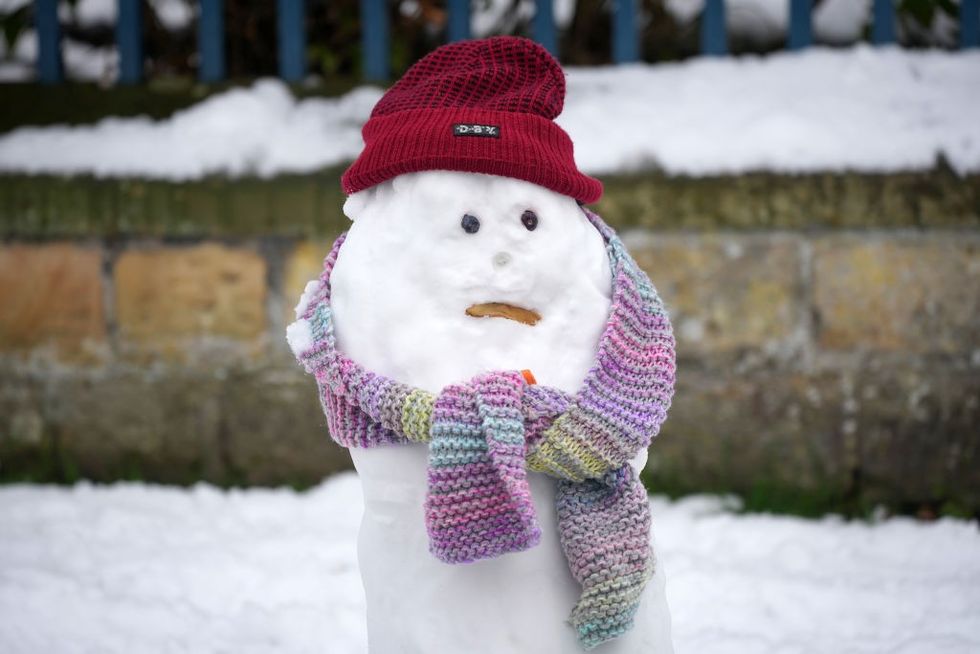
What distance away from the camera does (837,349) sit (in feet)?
9.42

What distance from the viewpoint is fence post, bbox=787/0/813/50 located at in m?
3.04

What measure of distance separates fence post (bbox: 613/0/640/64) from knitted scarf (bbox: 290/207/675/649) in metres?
1.59

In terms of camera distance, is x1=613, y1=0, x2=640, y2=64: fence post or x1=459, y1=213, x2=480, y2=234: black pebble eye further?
x1=613, y1=0, x2=640, y2=64: fence post

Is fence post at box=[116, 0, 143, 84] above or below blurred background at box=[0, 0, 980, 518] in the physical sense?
above

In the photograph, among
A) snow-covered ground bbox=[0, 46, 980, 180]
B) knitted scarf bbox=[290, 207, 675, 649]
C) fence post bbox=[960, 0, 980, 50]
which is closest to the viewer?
knitted scarf bbox=[290, 207, 675, 649]

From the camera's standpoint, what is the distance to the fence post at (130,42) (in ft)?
10.4

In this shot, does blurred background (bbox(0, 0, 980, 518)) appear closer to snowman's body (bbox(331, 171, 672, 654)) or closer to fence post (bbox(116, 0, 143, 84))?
fence post (bbox(116, 0, 143, 84))

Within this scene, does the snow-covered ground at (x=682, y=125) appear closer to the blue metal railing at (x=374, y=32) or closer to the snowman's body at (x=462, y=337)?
the blue metal railing at (x=374, y=32)

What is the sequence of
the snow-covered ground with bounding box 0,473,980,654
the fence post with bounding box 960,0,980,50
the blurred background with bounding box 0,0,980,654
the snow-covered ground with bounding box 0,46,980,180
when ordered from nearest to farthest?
the snow-covered ground with bounding box 0,473,980,654 < the blurred background with bounding box 0,0,980,654 < the snow-covered ground with bounding box 0,46,980,180 < the fence post with bounding box 960,0,980,50

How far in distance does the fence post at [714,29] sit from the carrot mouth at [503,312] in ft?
5.90

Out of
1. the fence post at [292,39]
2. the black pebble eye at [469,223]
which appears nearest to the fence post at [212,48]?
the fence post at [292,39]

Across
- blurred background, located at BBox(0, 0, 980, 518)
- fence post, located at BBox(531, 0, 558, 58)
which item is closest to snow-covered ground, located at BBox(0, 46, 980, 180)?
blurred background, located at BBox(0, 0, 980, 518)

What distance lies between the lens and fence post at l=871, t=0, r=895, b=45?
9.89 feet

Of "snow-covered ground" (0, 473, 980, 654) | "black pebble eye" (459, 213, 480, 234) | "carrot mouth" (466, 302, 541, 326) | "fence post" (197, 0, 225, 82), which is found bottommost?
"snow-covered ground" (0, 473, 980, 654)
